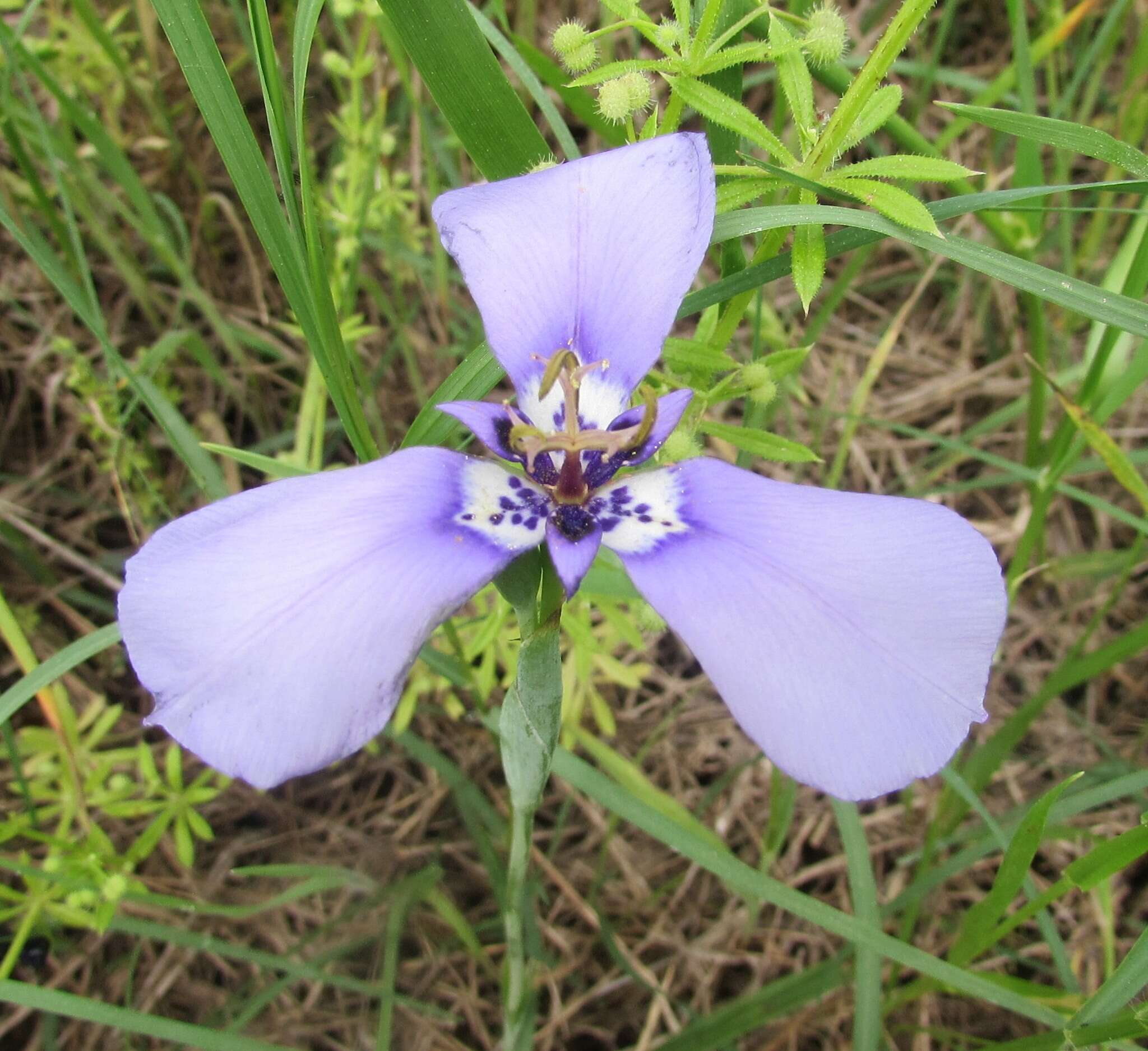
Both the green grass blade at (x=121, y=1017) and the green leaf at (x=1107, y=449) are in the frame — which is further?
the green leaf at (x=1107, y=449)

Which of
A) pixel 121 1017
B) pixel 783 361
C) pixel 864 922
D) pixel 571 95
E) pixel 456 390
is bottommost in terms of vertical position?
pixel 864 922

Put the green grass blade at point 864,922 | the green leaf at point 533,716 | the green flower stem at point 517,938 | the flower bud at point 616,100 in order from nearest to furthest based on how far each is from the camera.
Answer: the green leaf at point 533,716 < the flower bud at point 616,100 < the green flower stem at point 517,938 < the green grass blade at point 864,922

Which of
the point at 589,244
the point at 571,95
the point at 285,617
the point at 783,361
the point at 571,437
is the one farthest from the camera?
the point at 571,95

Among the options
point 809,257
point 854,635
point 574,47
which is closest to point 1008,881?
point 854,635

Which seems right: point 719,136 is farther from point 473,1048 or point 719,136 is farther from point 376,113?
point 473,1048

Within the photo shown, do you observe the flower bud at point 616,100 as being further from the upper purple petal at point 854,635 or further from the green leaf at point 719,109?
the upper purple petal at point 854,635

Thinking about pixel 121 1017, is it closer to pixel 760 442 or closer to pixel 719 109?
pixel 760 442

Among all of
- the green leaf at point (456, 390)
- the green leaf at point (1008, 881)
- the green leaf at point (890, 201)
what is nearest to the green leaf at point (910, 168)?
the green leaf at point (890, 201)
